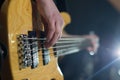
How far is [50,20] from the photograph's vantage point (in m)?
0.94

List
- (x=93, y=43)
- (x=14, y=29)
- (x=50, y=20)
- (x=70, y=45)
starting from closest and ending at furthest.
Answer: (x=14, y=29), (x=50, y=20), (x=70, y=45), (x=93, y=43)

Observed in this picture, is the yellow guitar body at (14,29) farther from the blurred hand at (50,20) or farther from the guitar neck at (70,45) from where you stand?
the guitar neck at (70,45)

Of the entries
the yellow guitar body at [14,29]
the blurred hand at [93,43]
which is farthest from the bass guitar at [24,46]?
the blurred hand at [93,43]

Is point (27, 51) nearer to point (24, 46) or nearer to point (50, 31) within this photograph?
point (24, 46)

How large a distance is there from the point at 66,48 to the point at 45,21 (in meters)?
0.37

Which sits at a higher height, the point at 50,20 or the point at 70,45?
the point at 50,20

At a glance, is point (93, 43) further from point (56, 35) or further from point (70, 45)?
point (56, 35)

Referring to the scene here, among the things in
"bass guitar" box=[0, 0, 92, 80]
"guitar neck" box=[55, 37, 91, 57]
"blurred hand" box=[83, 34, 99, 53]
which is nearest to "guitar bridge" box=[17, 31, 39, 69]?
"bass guitar" box=[0, 0, 92, 80]

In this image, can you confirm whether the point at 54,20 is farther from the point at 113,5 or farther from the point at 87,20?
the point at 113,5

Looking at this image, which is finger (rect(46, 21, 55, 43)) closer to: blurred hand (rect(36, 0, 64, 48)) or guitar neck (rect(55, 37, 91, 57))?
blurred hand (rect(36, 0, 64, 48))

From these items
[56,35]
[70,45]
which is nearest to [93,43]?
[70,45]

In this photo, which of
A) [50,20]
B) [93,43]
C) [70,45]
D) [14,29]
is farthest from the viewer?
[93,43]

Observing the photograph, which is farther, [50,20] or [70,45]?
[70,45]

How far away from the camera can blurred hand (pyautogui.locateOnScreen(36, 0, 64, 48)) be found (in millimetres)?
928
